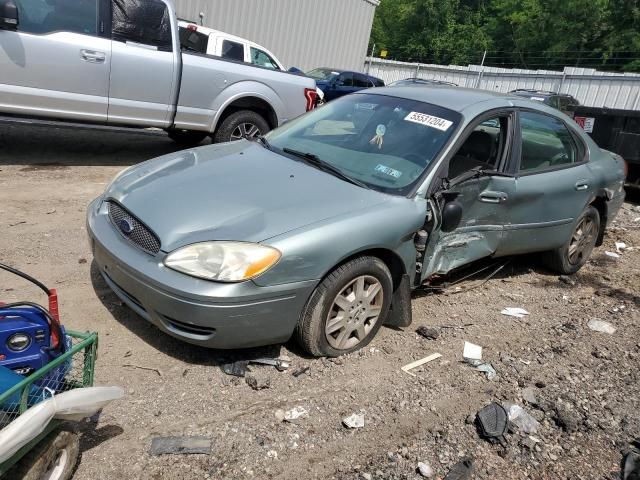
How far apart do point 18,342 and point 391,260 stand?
2108 mm

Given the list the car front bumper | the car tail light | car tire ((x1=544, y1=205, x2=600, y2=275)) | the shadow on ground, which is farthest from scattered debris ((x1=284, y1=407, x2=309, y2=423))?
the car tail light

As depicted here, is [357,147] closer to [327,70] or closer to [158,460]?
[158,460]

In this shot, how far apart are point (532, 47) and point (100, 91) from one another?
44682 millimetres

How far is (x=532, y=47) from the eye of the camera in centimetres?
4394

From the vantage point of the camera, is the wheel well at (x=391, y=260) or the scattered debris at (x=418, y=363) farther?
the scattered debris at (x=418, y=363)

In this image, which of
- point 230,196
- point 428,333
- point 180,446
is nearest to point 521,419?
point 428,333

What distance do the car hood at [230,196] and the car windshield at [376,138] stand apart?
20cm

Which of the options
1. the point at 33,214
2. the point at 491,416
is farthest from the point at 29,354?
the point at 33,214

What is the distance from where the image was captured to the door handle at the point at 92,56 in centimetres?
613

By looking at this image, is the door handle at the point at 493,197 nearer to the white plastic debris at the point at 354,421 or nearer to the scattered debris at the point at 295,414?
the white plastic debris at the point at 354,421

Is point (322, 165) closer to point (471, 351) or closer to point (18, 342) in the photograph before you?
point (471, 351)

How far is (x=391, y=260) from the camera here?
→ 11.2ft

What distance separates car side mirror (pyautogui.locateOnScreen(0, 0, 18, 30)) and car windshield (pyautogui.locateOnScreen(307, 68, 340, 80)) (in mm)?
12291

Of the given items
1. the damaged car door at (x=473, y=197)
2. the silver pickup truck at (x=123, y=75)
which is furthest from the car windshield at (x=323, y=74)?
the damaged car door at (x=473, y=197)
